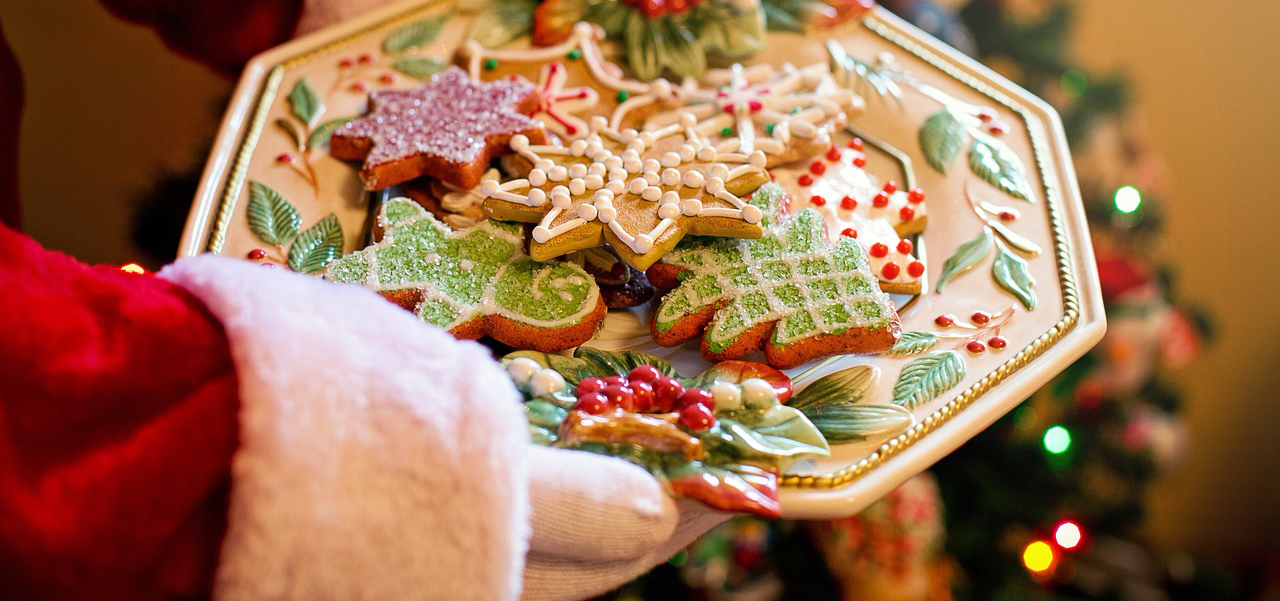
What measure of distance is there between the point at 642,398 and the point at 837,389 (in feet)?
0.55

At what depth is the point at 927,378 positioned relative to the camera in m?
0.74

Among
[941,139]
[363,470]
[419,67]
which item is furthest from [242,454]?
[941,139]

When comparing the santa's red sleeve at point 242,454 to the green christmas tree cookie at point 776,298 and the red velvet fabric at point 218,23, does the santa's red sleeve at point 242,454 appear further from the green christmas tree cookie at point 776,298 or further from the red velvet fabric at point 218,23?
the red velvet fabric at point 218,23

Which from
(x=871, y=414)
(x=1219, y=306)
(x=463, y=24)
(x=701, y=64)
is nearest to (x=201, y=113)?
(x=463, y=24)

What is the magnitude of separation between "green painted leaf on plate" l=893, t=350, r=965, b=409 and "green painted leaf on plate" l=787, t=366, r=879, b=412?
24 mm

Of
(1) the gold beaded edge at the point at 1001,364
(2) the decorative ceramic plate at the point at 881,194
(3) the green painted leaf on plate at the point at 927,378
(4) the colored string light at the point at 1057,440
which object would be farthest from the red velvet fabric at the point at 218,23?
(4) the colored string light at the point at 1057,440

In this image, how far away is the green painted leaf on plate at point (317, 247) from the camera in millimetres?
826

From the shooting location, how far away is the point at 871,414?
704mm

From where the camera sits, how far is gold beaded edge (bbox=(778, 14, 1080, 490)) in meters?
0.66

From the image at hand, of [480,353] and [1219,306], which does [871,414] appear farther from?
[1219,306]

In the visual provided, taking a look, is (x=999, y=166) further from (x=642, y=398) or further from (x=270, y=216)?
(x=270, y=216)

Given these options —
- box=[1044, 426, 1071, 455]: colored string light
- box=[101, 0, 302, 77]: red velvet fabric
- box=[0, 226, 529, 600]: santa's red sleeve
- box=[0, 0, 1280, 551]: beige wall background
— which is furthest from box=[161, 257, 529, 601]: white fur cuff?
box=[0, 0, 1280, 551]: beige wall background

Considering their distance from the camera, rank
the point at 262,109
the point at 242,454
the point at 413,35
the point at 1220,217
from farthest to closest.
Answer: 1. the point at 1220,217
2. the point at 413,35
3. the point at 262,109
4. the point at 242,454

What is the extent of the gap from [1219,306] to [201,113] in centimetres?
203
